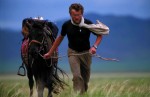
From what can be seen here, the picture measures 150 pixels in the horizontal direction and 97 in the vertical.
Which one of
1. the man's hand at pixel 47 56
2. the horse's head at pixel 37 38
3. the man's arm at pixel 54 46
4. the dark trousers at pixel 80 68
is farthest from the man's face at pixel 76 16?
the horse's head at pixel 37 38

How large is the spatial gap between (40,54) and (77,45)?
783 mm

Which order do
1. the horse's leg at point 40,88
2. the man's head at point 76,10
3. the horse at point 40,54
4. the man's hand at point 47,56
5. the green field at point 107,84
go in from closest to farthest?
the man's head at point 76,10, the man's hand at point 47,56, the horse at point 40,54, the green field at point 107,84, the horse's leg at point 40,88

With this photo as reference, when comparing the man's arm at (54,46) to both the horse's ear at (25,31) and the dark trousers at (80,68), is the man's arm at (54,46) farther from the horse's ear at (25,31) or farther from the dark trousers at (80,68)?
the horse's ear at (25,31)

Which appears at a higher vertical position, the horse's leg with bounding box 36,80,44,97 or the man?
the man

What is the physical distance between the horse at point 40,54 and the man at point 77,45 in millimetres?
290

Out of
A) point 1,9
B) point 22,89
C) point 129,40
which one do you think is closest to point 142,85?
point 129,40

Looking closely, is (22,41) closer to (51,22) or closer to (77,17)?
(51,22)

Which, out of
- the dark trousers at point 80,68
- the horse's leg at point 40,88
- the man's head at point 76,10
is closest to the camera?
the man's head at point 76,10

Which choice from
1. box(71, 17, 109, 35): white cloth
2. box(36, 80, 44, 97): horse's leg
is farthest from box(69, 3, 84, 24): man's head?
box(36, 80, 44, 97): horse's leg

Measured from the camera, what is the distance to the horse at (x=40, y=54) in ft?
24.7

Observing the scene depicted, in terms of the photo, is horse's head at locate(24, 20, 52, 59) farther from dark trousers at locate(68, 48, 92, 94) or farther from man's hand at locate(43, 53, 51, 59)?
dark trousers at locate(68, 48, 92, 94)

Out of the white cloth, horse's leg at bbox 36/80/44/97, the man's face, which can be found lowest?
horse's leg at bbox 36/80/44/97

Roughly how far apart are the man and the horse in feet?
0.95

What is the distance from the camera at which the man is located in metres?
6.91
